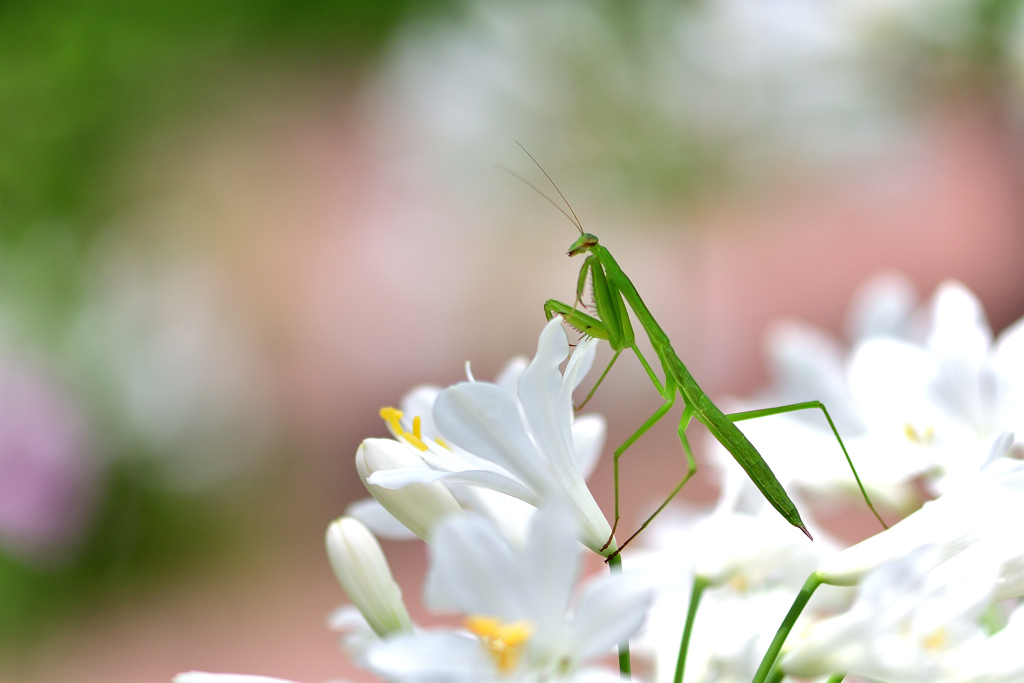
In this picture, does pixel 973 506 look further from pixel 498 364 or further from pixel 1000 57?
pixel 498 364

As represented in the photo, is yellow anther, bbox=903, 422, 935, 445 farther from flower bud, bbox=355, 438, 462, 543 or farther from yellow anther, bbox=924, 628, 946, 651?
flower bud, bbox=355, 438, 462, 543

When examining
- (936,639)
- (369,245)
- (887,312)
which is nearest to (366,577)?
(936,639)

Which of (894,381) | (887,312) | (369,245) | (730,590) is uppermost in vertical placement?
(369,245)

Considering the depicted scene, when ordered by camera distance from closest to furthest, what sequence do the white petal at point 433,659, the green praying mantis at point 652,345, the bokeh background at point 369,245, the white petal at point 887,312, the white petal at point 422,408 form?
the white petal at point 433,659
the white petal at point 422,408
the green praying mantis at point 652,345
the white petal at point 887,312
the bokeh background at point 369,245

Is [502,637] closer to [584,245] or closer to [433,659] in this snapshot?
[433,659]

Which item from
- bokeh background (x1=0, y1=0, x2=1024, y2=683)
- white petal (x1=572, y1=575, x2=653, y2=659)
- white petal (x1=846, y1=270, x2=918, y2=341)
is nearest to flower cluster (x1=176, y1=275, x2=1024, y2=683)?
white petal (x1=572, y1=575, x2=653, y2=659)

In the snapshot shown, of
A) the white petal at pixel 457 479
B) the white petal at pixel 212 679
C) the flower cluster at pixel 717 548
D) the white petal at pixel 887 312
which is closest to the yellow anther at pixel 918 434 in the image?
the flower cluster at pixel 717 548

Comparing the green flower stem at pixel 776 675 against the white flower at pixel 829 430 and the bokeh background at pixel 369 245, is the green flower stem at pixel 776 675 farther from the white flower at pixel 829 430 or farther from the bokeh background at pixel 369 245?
the bokeh background at pixel 369 245
